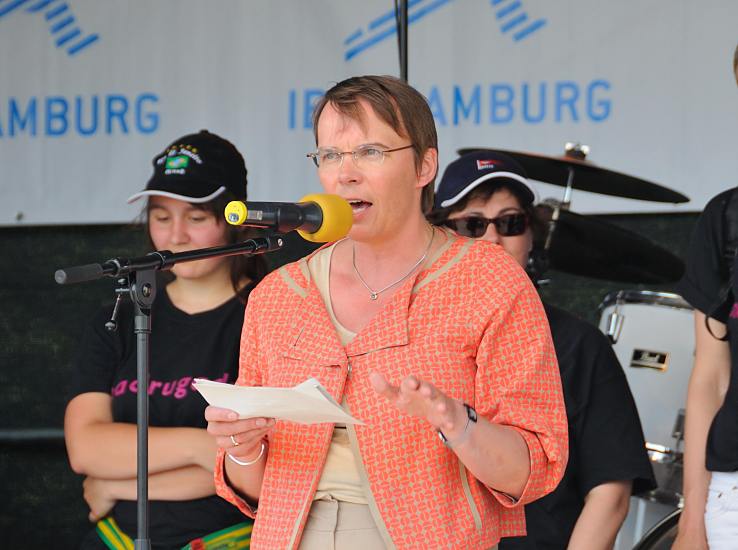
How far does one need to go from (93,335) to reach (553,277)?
212 cm

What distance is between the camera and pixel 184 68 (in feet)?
13.6

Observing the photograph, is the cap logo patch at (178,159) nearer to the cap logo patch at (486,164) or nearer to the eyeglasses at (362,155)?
the cap logo patch at (486,164)

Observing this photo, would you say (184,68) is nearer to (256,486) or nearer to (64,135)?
(64,135)

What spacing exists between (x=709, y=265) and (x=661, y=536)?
2.96 feet

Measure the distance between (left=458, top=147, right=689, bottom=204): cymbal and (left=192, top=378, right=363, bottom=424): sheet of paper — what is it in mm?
1878

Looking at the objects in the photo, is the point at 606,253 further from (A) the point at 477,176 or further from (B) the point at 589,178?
(A) the point at 477,176

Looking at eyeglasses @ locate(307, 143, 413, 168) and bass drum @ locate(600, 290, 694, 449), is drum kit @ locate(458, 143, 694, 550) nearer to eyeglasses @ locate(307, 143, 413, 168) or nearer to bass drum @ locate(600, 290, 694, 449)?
bass drum @ locate(600, 290, 694, 449)

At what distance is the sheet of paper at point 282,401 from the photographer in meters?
1.50

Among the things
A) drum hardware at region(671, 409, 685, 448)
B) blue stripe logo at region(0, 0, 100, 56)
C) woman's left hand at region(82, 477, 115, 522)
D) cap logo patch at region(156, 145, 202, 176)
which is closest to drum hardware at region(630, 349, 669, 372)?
drum hardware at region(671, 409, 685, 448)

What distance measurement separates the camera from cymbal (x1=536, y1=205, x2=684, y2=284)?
3.36 meters

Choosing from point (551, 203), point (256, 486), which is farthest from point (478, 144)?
point (256, 486)

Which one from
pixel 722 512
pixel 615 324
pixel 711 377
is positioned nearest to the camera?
pixel 722 512

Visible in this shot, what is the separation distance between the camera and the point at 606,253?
3436 mm

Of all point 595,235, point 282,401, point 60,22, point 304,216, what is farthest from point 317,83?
point 282,401
